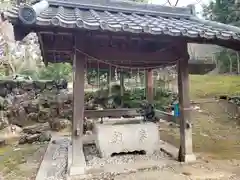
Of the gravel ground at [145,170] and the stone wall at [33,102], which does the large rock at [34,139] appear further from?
the gravel ground at [145,170]

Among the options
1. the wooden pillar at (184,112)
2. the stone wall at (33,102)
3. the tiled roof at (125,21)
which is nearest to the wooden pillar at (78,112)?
the tiled roof at (125,21)

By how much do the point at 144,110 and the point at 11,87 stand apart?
10.1 m

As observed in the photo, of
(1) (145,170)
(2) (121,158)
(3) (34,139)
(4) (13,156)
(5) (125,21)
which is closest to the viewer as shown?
(5) (125,21)

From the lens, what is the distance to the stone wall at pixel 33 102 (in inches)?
455

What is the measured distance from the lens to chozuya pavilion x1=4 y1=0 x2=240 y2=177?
11.0 feet

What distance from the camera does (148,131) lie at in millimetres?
5258

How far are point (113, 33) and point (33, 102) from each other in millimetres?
9755

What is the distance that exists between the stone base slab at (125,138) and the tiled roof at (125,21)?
2217 mm

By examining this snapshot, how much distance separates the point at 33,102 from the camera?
1231cm

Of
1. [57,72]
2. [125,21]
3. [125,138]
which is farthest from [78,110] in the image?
[57,72]

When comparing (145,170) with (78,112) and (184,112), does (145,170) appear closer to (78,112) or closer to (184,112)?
(184,112)

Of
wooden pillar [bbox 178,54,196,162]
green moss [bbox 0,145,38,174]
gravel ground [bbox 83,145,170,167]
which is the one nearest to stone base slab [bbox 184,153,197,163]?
wooden pillar [bbox 178,54,196,162]

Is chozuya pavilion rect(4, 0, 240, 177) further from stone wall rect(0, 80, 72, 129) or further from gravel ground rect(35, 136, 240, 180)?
stone wall rect(0, 80, 72, 129)

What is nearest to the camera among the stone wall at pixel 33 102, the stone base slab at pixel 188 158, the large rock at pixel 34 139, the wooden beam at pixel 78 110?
the wooden beam at pixel 78 110
